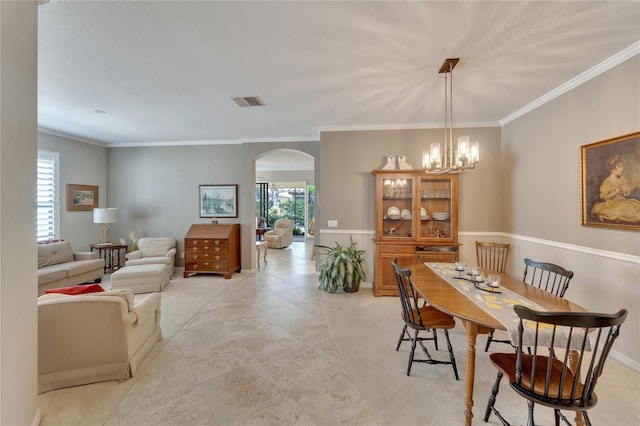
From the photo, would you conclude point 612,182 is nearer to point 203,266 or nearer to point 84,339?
point 84,339

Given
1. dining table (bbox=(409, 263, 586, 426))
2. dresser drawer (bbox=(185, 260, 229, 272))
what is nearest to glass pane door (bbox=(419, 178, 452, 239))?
dining table (bbox=(409, 263, 586, 426))

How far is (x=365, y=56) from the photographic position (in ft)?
8.09

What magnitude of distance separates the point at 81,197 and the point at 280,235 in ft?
16.6

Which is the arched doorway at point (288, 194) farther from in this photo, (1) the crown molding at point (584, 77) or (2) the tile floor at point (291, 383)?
(2) the tile floor at point (291, 383)

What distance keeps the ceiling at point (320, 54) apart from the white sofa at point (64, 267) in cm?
220

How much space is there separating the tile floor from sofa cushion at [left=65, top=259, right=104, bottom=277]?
214 centimetres

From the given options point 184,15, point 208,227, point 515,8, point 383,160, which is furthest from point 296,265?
point 515,8

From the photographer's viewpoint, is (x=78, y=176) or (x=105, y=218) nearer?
(x=105, y=218)

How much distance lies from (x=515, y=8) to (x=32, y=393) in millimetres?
4038

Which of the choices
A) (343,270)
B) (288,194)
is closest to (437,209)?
(343,270)

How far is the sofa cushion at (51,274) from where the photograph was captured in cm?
392

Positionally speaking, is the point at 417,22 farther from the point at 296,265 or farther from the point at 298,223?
the point at 298,223

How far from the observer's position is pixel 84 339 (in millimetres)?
2113

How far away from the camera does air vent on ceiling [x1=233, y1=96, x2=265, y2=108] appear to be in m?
3.46
